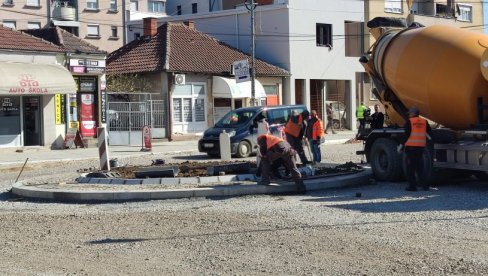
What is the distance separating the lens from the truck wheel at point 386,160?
16266 millimetres

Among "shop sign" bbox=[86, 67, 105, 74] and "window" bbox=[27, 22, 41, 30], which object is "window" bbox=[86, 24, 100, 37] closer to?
"window" bbox=[27, 22, 41, 30]

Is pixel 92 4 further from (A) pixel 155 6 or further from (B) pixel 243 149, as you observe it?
(B) pixel 243 149

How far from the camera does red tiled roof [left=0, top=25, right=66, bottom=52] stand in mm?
29594

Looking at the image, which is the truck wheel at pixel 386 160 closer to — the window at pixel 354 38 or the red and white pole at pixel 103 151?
the red and white pole at pixel 103 151

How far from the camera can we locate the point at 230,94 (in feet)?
123

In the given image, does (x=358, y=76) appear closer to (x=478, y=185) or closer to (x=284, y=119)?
(x=284, y=119)

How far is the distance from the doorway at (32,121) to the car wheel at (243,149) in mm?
10343

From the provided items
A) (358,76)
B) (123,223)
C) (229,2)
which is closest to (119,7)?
(229,2)

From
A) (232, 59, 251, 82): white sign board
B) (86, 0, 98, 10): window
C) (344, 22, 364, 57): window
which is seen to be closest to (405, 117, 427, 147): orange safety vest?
(232, 59, 251, 82): white sign board

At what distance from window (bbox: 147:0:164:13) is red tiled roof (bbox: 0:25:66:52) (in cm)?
4915

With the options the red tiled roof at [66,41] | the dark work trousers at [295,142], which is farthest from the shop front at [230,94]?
the dark work trousers at [295,142]

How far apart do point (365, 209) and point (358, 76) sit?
122 feet

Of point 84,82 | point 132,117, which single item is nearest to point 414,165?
point 84,82

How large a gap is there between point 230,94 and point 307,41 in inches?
314
